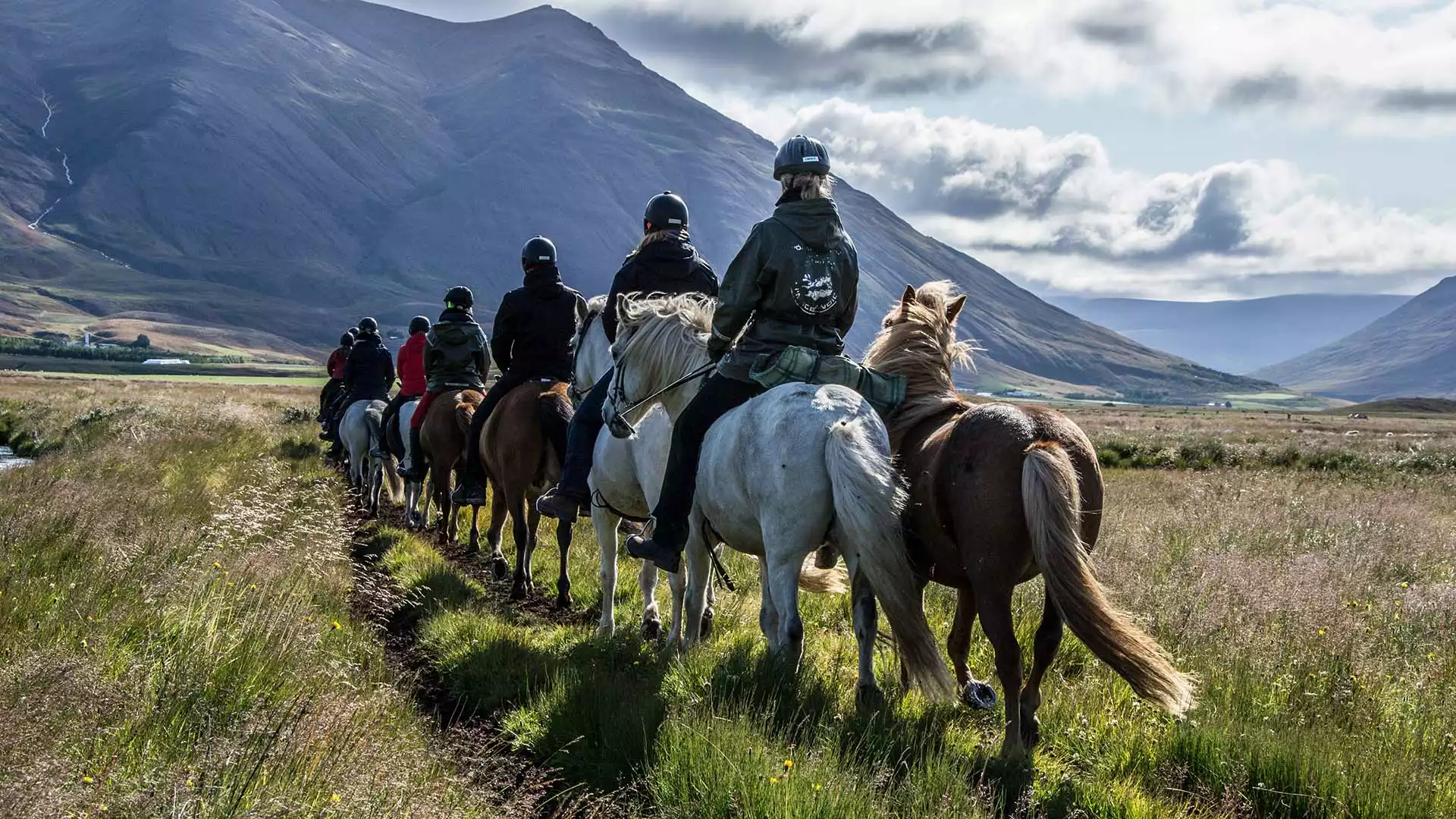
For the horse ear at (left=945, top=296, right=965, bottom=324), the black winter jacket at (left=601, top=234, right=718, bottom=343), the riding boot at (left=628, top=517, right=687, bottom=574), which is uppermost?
the black winter jacket at (left=601, top=234, right=718, bottom=343)

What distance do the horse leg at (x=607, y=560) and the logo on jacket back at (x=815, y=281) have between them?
128 inches

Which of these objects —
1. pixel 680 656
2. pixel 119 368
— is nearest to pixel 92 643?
pixel 680 656

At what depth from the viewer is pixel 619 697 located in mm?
6109

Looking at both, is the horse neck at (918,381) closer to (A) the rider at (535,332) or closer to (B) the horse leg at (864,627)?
(B) the horse leg at (864,627)

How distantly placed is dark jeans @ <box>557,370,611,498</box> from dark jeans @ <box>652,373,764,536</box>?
8.13 feet

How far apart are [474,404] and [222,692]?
8.77 m

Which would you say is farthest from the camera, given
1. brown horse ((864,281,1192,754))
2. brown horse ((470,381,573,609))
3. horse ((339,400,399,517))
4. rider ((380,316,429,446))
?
horse ((339,400,399,517))

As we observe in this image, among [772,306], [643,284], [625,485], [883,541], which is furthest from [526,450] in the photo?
[883,541]

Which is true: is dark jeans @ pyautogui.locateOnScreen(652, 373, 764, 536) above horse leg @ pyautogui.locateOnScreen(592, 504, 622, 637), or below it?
above

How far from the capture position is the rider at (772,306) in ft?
23.1

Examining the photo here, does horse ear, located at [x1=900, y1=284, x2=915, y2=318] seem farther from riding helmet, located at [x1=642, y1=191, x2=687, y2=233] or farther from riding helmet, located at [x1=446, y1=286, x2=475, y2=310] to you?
riding helmet, located at [x1=446, y1=286, x2=475, y2=310]

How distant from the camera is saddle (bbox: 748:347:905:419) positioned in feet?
23.0

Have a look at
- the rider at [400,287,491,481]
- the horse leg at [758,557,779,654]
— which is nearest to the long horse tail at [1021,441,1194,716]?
the horse leg at [758,557,779,654]

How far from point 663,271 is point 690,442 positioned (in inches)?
106
